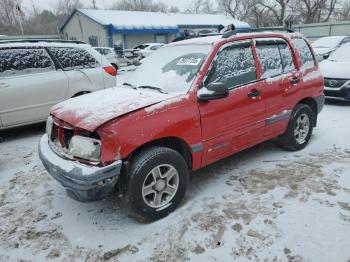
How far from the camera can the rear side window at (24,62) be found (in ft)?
17.9

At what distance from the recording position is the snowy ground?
272 centimetres

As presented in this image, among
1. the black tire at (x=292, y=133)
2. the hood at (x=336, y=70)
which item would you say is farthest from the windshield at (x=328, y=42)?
the black tire at (x=292, y=133)

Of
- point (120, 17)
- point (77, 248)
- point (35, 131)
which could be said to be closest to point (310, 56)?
point (77, 248)

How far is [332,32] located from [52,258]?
29.6 meters

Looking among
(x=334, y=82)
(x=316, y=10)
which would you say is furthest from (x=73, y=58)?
(x=316, y=10)

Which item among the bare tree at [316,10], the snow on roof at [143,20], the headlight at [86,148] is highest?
the bare tree at [316,10]

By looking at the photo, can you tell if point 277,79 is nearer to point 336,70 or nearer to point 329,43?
point 336,70

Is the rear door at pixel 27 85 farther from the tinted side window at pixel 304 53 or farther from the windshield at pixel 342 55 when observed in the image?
the windshield at pixel 342 55

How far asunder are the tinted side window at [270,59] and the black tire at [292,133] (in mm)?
722

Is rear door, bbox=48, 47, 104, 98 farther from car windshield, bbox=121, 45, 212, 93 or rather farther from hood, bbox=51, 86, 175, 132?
hood, bbox=51, 86, 175, 132

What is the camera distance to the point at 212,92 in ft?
10.6

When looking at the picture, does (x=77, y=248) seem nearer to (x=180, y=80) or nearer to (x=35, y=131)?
(x=180, y=80)

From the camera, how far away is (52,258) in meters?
2.71

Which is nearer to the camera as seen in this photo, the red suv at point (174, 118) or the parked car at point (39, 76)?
the red suv at point (174, 118)
